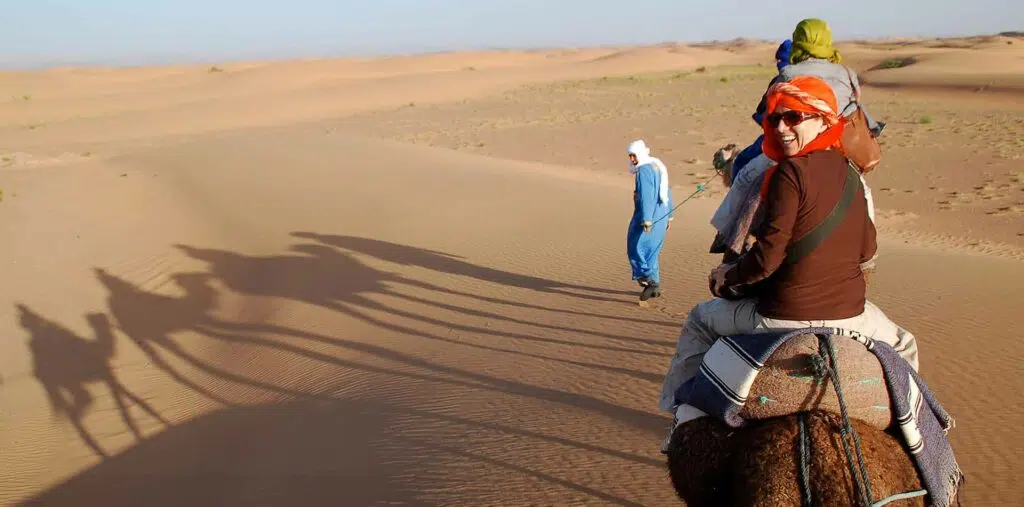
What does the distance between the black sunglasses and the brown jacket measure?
0.51 ft

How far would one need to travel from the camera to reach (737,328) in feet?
10.2

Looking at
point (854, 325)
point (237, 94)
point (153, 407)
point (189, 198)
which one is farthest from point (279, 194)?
point (237, 94)

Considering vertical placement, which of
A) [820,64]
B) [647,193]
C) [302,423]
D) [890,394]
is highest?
[820,64]

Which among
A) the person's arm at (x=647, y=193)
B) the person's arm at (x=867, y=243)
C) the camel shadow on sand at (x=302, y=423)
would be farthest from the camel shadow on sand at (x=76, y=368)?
the person's arm at (x=867, y=243)

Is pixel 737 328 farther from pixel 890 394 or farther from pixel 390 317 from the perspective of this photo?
pixel 390 317

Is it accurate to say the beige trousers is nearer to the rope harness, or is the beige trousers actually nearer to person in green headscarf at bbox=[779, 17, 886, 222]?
the rope harness

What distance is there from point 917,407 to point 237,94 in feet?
195

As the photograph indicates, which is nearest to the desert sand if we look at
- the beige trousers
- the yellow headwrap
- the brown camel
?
the beige trousers

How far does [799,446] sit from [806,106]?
1169 mm

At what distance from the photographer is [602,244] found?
12.3 metres

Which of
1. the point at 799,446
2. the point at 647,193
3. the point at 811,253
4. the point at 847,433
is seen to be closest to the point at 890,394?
the point at 847,433

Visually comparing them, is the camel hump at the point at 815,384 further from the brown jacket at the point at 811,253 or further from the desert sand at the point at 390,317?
the desert sand at the point at 390,317

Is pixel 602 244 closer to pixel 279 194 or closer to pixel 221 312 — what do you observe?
pixel 221 312

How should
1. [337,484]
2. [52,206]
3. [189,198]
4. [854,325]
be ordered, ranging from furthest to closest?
[189,198] < [52,206] < [337,484] < [854,325]
